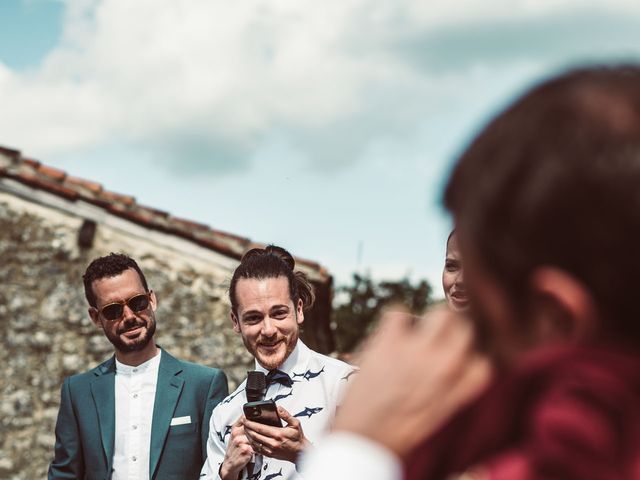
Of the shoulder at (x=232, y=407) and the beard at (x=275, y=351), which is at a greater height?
the beard at (x=275, y=351)

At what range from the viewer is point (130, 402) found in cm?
468

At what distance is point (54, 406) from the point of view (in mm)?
8445

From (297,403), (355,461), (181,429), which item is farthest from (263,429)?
(355,461)

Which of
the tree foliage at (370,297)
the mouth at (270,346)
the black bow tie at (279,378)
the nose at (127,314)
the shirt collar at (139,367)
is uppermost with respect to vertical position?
the tree foliage at (370,297)

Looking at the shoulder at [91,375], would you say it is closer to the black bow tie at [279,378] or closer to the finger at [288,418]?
the black bow tie at [279,378]

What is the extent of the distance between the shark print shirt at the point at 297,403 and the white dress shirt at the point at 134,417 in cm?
79

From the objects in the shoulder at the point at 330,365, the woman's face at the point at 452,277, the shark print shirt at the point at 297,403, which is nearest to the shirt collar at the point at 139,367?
the shark print shirt at the point at 297,403

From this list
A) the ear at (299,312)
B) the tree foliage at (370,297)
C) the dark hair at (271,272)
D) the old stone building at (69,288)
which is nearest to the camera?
the dark hair at (271,272)

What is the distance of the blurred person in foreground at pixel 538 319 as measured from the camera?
2.18ft

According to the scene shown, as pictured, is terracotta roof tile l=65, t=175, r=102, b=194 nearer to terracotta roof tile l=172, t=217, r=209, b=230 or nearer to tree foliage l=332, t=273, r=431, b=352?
terracotta roof tile l=172, t=217, r=209, b=230

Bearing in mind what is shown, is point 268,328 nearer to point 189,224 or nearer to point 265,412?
point 265,412

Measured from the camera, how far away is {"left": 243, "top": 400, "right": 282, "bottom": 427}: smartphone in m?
3.36

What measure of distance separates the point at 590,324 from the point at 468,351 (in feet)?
0.44

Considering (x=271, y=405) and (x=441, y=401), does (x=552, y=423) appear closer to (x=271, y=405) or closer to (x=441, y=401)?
(x=441, y=401)
